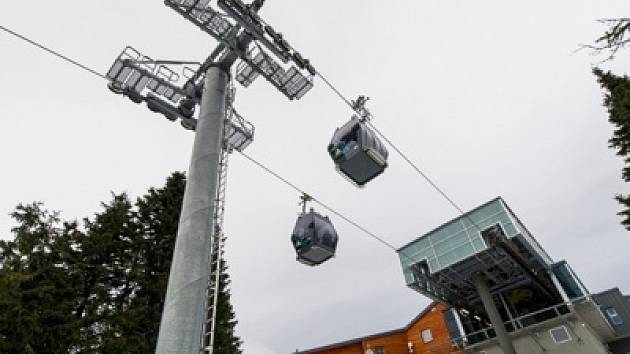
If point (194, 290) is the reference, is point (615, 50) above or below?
above

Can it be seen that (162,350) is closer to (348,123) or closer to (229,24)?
(229,24)

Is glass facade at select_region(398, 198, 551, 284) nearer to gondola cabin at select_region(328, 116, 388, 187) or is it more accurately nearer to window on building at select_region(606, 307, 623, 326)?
window on building at select_region(606, 307, 623, 326)

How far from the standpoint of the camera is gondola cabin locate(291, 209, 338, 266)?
9.05m

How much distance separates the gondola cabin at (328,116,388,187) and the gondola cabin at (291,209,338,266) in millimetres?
1552

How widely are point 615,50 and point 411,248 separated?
28.2m

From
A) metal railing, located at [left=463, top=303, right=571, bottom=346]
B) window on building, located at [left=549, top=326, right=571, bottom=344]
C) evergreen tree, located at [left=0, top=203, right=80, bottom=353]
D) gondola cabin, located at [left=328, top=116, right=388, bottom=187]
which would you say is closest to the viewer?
gondola cabin, located at [left=328, top=116, right=388, bottom=187]

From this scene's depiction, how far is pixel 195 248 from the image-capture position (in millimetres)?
4312

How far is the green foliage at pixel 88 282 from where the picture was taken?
13148 mm

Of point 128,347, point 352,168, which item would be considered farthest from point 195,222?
point 128,347

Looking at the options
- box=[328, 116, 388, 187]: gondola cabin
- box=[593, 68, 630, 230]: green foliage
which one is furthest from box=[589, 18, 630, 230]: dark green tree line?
box=[328, 116, 388, 187]: gondola cabin

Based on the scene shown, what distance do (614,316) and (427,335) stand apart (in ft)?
64.8

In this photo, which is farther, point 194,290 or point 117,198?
point 117,198

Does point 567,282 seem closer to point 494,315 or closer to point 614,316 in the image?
point 494,315

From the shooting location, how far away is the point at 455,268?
29234 millimetres
